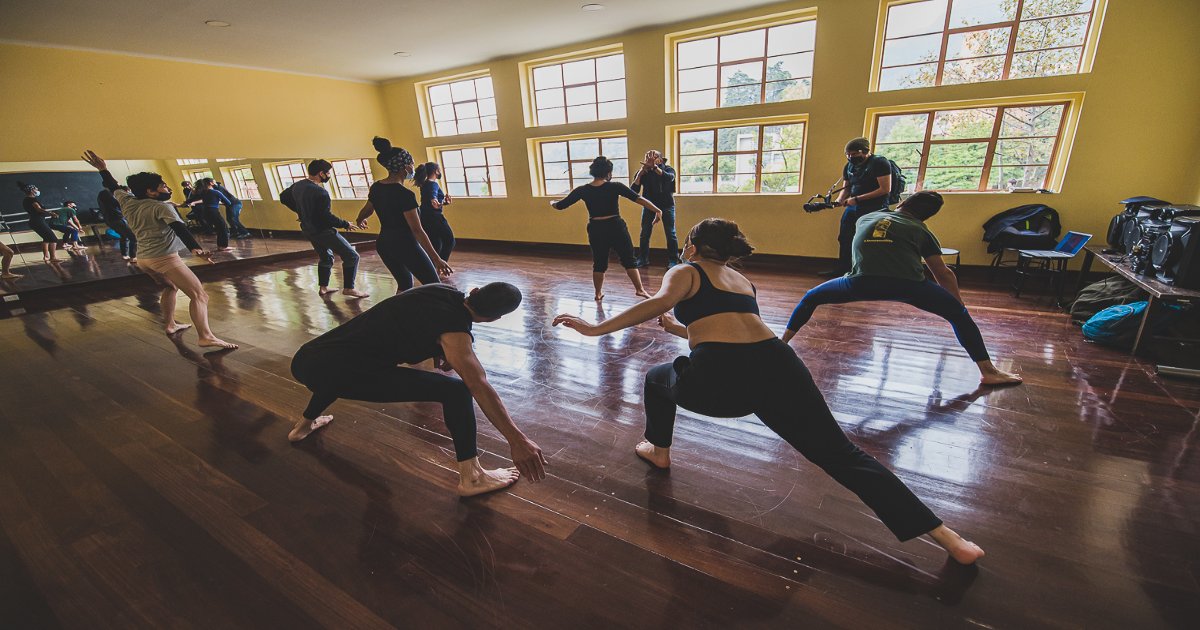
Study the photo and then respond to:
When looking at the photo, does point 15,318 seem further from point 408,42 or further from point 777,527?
point 777,527

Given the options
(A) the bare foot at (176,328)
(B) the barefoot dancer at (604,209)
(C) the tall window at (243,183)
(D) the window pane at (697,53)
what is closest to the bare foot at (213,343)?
(A) the bare foot at (176,328)

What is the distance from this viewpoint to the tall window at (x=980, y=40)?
4.21 metres

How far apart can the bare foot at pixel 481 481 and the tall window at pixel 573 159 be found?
555cm

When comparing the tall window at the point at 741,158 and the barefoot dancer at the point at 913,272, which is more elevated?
the tall window at the point at 741,158

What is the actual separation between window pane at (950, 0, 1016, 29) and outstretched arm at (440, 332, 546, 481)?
5.94 m

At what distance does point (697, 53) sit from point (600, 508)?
6.00 m

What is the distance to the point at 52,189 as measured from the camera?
18.4 feet

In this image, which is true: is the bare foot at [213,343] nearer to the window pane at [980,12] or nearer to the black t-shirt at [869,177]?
the black t-shirt at [869,177]

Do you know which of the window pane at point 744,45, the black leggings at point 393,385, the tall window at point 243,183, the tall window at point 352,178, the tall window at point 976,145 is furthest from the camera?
the tall window at point 352,178

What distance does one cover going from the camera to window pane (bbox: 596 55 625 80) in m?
6.43

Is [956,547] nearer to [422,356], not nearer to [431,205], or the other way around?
[422,356]

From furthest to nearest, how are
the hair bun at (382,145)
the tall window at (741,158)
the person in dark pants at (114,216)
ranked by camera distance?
the person in dark pants at (114,216) < the tall window at (741,158) < the hair bun at (382,145)

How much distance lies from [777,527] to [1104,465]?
149 cm

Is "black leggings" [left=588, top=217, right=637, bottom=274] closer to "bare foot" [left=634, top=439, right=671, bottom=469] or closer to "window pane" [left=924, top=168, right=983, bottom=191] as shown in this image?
"bare foot" [left=634, top=439, right=671, bottom=469]
